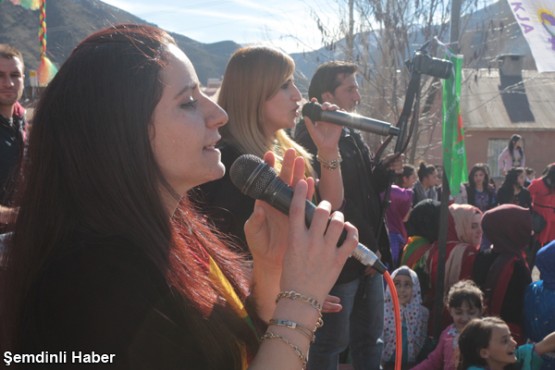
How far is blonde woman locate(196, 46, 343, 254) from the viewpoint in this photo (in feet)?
9.02

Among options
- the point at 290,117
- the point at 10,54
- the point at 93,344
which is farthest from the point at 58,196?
the point at 10,54

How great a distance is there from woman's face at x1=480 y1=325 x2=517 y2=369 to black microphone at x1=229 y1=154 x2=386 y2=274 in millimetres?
2224

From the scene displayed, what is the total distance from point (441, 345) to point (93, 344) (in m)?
3.52

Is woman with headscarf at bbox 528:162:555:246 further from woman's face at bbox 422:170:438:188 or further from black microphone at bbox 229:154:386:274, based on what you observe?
black microphone at bbox 229:154:386:274

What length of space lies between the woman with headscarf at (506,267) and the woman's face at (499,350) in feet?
1.92

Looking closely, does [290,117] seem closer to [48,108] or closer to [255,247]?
[255,247]

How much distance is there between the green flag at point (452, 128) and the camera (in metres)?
4.06

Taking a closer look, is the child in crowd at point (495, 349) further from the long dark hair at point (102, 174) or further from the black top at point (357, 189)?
the long dark hair at point (102, 174)

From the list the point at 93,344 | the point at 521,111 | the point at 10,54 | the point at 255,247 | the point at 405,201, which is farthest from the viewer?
the point at 521,111

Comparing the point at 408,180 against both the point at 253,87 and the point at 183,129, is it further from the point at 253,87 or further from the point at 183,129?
the point at 183,129

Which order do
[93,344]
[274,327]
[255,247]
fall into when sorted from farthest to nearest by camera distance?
[255,247] → [274,327] → [93,344]

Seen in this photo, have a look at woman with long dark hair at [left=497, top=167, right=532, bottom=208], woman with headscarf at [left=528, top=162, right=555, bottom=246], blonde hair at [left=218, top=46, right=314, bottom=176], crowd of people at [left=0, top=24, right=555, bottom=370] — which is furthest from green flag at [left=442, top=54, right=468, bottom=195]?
woman with long dark hair at [left=497, top=167, right=532, bottom=208]

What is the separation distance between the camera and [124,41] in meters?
1.40

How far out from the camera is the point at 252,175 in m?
1.57
